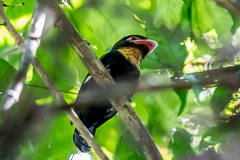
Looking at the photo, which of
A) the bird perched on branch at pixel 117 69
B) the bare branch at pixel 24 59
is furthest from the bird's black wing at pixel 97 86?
the bare branch at pixel 24 59

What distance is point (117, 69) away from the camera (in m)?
2.54

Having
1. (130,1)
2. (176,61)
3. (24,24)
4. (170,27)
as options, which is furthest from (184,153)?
(24,24)

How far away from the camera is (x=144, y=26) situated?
217 cm

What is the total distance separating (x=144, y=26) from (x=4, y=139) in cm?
135

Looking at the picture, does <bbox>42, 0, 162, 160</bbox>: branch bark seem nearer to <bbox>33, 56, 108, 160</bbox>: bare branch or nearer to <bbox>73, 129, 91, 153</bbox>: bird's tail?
<bbox>33, 56, 108, 160</bbox>: bare branch

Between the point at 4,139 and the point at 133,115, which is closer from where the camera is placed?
the point at 4,139

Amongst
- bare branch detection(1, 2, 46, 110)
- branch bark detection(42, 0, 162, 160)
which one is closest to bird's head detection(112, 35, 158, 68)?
branch bark detection(42, 0, 162, 160)

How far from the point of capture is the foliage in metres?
1.94

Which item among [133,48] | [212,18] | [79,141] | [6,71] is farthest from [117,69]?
[6,71]

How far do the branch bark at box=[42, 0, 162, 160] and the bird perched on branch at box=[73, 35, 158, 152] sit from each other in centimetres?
23

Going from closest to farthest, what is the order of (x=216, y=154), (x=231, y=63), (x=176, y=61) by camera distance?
1. (x=231, y=63)
2. (x=216, y=154)
3. (x=176, y=61)

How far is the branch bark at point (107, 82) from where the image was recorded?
175 cm

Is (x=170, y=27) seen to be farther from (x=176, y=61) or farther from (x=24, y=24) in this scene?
(x=24, y=24)

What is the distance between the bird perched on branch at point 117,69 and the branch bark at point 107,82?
9.0 inches
